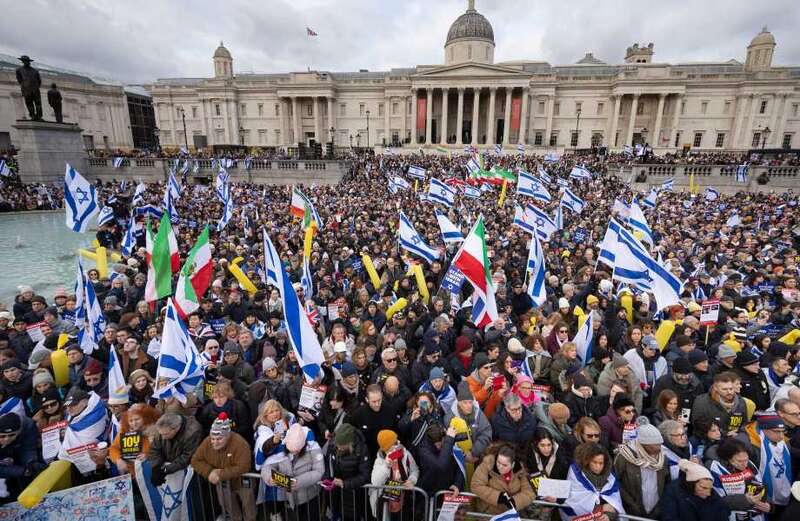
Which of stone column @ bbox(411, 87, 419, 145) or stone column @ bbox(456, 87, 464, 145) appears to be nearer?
stone column @ bbox(456, 87, 464, 145)

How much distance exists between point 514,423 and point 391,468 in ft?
4.24

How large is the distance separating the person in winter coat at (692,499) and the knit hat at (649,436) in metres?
0.21

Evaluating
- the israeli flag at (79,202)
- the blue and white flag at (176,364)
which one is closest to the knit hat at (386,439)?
the blue and white flag at (176,364)

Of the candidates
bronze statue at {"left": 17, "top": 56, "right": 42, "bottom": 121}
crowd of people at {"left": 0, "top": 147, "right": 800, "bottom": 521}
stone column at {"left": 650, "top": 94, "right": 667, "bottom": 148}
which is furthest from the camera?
stone column at {"left": 650, "top": 94, "right": 667, "bottom": 148}

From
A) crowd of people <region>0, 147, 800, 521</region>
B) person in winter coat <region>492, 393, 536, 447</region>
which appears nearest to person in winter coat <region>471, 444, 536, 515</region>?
crowd of people <region>0, 147, 800, 521</region>

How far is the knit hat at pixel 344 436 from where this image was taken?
3.81 metres

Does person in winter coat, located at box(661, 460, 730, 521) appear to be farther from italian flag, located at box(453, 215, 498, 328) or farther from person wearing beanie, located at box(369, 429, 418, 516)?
italian flag, located at box(453, 215, 498, 328)

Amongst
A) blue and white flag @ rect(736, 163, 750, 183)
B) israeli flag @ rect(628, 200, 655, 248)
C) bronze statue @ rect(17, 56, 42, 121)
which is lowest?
israeli flag @ rect(628, 200, 655, 248)

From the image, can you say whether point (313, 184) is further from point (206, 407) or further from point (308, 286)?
point (206, 407)

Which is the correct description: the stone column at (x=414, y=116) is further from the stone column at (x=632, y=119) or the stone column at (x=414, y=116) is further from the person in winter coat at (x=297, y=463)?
the person in winter coat at (x=297, y=463)

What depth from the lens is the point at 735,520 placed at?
3508 mm

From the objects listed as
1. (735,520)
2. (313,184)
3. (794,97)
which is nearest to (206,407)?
(735,520)

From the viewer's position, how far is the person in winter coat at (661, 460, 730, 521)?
319 centimetres

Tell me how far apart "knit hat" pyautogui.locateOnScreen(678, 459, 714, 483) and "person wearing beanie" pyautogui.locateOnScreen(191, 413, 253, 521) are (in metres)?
3.78
